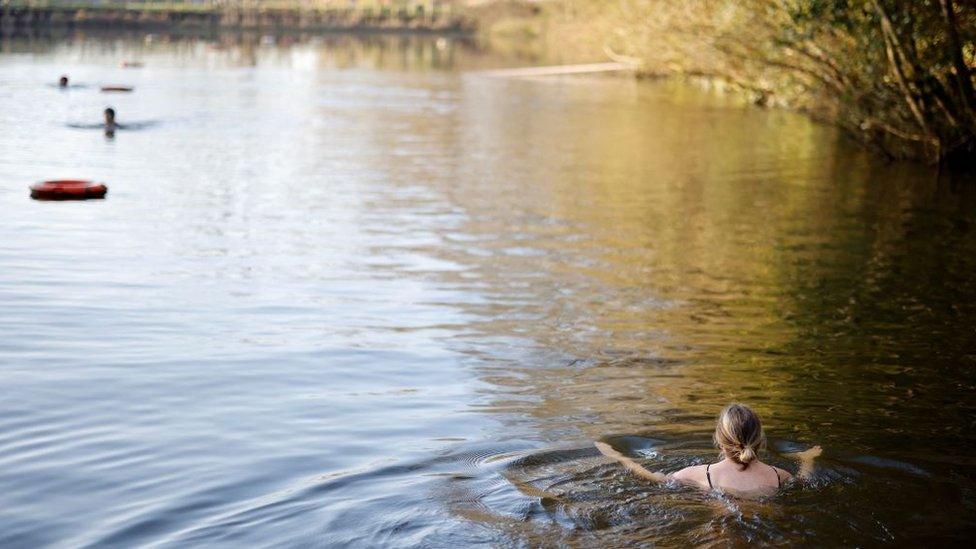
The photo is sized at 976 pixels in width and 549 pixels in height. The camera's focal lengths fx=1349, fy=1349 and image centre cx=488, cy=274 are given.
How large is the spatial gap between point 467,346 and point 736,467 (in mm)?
5321

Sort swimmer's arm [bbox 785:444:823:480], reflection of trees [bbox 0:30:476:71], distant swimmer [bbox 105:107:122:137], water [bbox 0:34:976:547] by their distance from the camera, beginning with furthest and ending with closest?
reflection of trees [bbox 0:30:476:71] → distant swimmer [bbox 105:107:122:137] → swimmer's arm [bbox 785:444:823:480] → water [bbox 0:34:976:547]

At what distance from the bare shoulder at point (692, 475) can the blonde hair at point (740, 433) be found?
49cm

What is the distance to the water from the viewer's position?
29.5ft

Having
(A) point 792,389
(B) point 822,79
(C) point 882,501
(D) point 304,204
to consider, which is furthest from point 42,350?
(B) point 822,79

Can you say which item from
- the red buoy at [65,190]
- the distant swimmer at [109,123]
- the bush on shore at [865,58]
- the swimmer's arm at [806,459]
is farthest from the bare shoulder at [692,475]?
the distant swimmer at [109,123]

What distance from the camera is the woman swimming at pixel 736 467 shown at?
8.27 meters

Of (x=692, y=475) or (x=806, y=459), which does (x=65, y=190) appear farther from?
(x=692, y=475)

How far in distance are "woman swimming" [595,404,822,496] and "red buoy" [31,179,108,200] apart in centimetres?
1518

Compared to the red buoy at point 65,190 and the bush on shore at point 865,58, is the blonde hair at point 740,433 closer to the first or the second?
the red buoy at point 65,190

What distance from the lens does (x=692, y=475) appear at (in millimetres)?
9070

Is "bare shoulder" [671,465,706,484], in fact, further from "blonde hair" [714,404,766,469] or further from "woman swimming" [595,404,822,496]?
"blonde hair" [714,404,766,469]

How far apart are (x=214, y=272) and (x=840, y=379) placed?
326 inches

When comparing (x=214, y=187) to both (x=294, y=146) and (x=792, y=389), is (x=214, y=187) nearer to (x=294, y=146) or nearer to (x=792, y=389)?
(x=294, y=146)

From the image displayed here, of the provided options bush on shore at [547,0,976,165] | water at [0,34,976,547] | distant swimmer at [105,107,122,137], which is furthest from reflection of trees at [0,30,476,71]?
water at [0,34,976,547]
